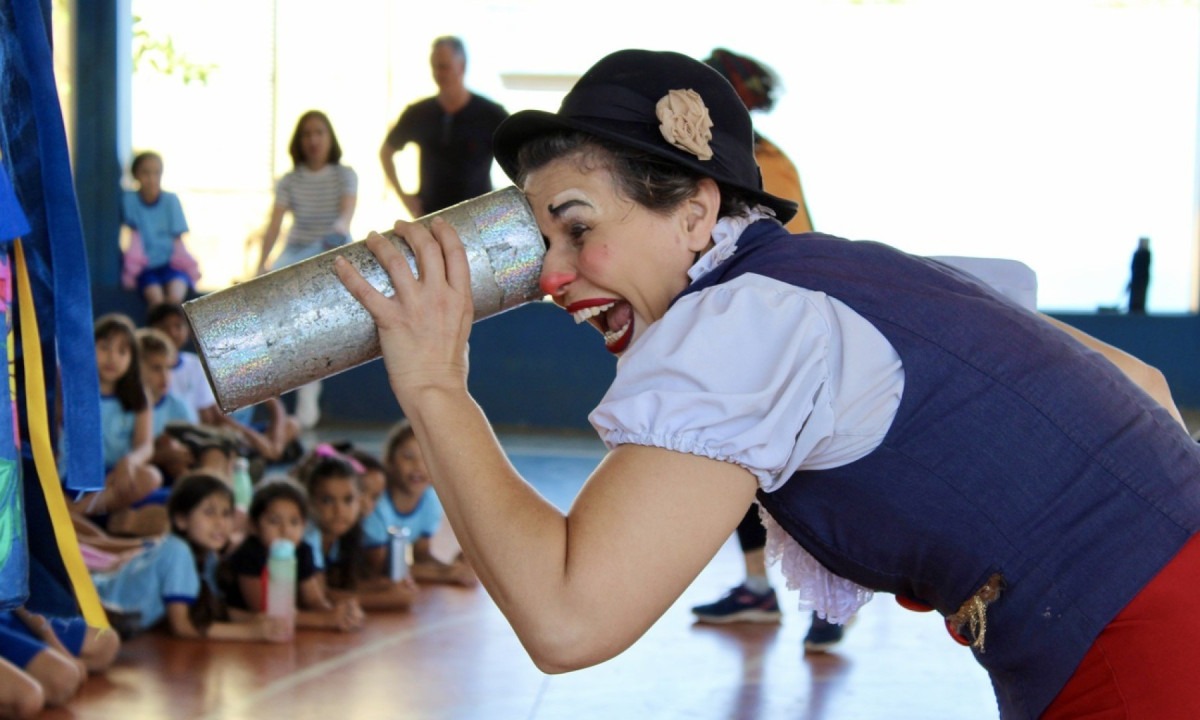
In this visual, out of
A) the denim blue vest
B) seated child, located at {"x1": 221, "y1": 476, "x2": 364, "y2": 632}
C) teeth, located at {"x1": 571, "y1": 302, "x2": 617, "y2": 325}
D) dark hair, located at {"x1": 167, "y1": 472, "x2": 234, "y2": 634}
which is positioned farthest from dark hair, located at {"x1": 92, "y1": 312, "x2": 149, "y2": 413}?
the denim blue vest

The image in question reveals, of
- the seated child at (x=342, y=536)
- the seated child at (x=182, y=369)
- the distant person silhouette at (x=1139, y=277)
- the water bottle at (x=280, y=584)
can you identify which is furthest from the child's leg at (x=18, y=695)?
the distant person silhouette at (x=1139, y=277)

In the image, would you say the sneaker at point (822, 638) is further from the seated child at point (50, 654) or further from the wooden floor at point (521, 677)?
the seated child at point (50, 654)

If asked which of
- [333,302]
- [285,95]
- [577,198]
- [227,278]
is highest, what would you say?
[577,198]

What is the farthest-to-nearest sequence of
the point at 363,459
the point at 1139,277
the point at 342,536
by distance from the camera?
the point at 1139,277 < the point at 363,459 < the point at 342,536

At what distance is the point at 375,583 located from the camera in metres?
4.28

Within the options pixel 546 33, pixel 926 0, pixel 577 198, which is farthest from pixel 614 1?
pixel 577 198

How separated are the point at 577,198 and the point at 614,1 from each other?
26.5 feet

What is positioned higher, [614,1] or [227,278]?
[614,1]

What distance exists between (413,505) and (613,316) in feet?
11.0

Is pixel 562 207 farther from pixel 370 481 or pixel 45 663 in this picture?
pixel 370 481

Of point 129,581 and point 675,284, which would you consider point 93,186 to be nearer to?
point 129,581

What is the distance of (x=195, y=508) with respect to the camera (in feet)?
13.0

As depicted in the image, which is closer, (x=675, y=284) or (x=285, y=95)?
(x=675, y=284)

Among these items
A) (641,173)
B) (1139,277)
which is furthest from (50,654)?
(1139,277)
